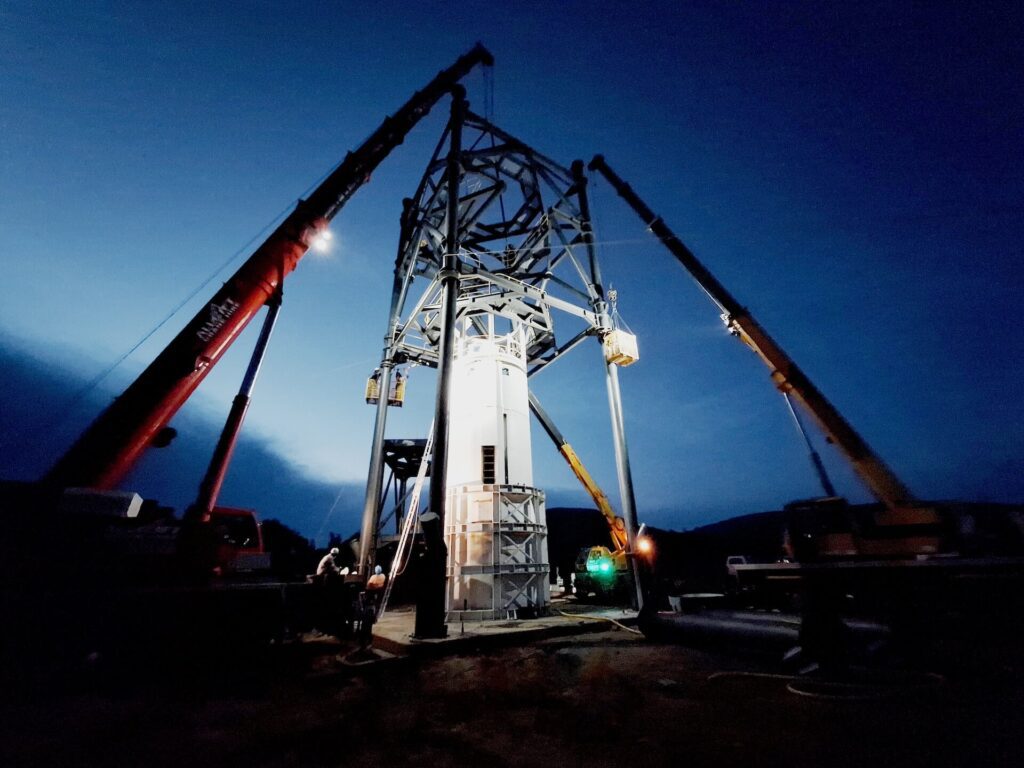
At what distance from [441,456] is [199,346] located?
5.82m

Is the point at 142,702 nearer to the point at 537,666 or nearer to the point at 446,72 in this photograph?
the point at 537,666

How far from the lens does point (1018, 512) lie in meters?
6.46

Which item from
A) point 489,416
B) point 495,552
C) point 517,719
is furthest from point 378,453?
point 517,719

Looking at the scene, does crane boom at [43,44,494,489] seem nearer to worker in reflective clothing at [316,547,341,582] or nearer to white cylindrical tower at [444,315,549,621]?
worker in reflective clothing at [316,547,341,582]

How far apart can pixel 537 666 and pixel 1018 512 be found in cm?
825

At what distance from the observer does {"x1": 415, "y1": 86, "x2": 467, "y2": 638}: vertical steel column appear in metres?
9.09

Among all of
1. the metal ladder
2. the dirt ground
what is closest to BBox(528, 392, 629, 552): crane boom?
the metal ladder

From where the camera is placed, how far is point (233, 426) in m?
10.4

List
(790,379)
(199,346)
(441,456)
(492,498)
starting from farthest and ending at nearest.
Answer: (790,379) → (492,498) → (441,456) → (199,346)

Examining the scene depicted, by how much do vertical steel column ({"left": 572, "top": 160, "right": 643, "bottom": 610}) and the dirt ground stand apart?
7031mm

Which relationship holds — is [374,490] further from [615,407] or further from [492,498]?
[615,407]

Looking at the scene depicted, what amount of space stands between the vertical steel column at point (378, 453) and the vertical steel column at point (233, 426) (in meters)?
5.63

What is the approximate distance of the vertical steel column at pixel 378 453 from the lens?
49.9ft

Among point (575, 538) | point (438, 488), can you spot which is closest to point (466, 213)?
point (438, 488)
